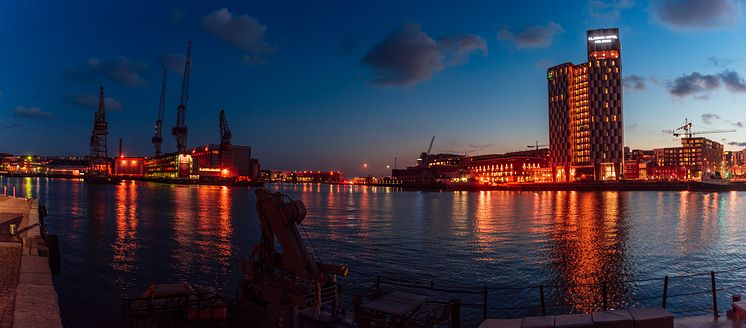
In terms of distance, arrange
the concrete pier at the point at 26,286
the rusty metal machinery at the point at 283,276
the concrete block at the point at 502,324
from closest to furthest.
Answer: the concrete block at the point at 502,324 < the rusty metal machinery at the point at 283,276 < the concrete pier at the point at 26,286

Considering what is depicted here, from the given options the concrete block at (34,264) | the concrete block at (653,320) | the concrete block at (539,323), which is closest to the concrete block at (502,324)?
the concrete block at (539,323)

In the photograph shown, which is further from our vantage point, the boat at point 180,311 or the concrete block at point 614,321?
the boat at point 180,311

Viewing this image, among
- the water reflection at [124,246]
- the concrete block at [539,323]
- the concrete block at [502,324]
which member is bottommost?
the water reflection at [124,246]

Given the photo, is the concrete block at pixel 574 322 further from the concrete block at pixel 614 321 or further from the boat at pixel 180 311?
the boat at pixel 180 311

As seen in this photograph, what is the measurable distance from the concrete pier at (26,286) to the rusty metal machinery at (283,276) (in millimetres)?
5368

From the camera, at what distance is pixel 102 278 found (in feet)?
95.9

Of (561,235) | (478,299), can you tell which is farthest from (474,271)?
(561,235)

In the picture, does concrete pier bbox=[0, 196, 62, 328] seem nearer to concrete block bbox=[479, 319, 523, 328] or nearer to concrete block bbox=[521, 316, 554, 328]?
concrete block bbox=[479, 319, 523, 328]

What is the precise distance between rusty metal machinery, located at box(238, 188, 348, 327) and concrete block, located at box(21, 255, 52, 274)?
11.5 m

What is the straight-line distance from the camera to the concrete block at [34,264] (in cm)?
1986

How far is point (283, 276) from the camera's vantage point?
13.5 meters

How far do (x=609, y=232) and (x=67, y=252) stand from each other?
5589 cm

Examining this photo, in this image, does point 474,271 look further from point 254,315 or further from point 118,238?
point 118,238

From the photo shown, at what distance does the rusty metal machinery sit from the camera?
492 inches
